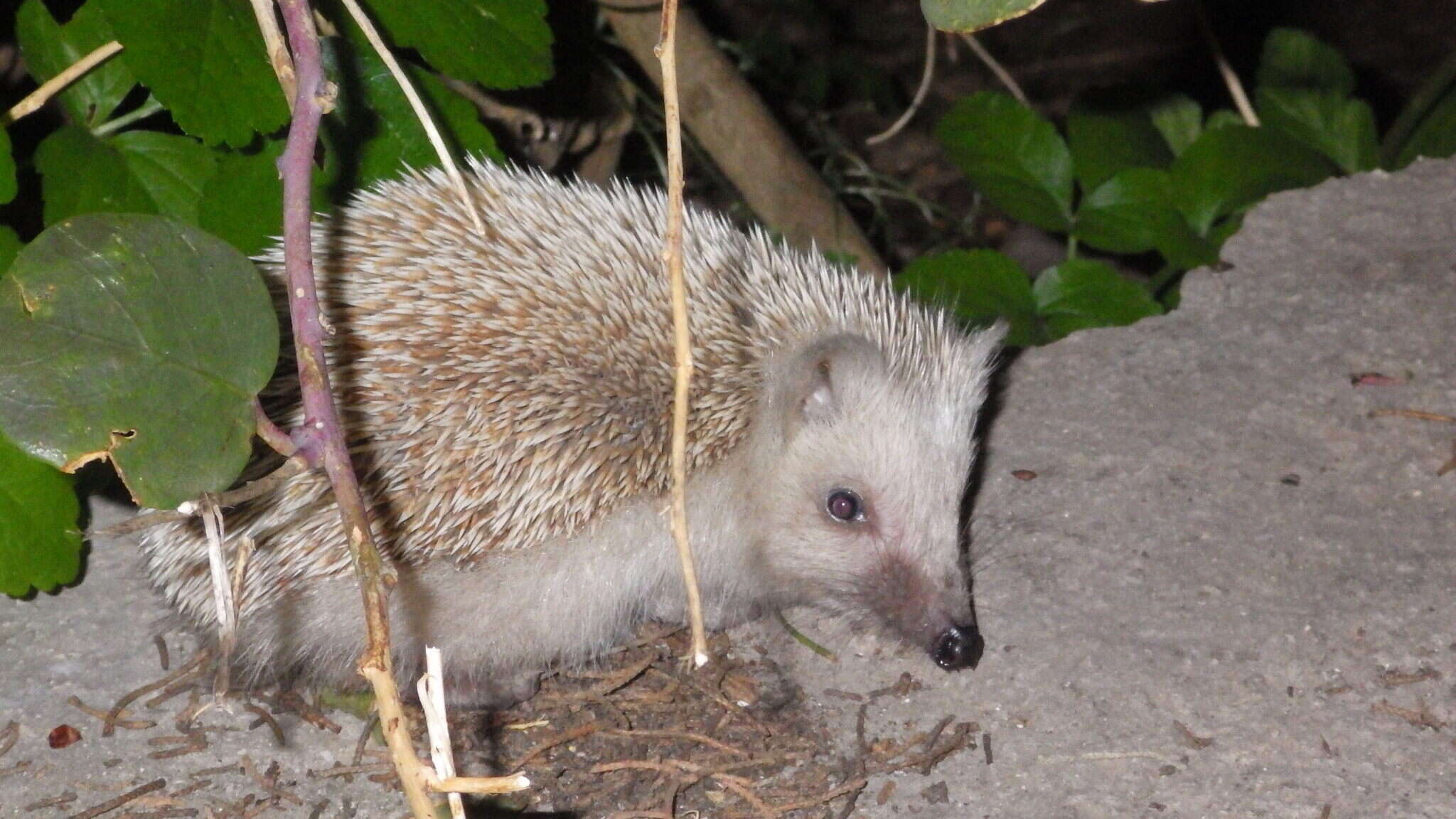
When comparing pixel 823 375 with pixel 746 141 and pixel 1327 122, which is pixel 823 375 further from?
pixel 1327 122

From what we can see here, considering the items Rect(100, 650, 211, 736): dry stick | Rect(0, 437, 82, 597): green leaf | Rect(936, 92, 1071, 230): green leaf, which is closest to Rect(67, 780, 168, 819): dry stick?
Rect(100, 650, 211, 736): dry stick

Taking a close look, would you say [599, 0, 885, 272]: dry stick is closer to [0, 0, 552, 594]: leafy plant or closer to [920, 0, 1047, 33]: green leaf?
[0, 0, 552, 594]: leafy plant

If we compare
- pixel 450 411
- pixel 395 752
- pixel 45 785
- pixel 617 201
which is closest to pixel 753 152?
pixel 617 201

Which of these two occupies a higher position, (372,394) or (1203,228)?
(372,394)

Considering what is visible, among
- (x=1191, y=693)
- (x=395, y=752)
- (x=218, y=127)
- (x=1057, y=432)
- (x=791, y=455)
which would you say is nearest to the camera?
(x=395, y=752)

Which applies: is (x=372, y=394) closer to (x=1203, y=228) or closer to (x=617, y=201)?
(x=617, y=201)
